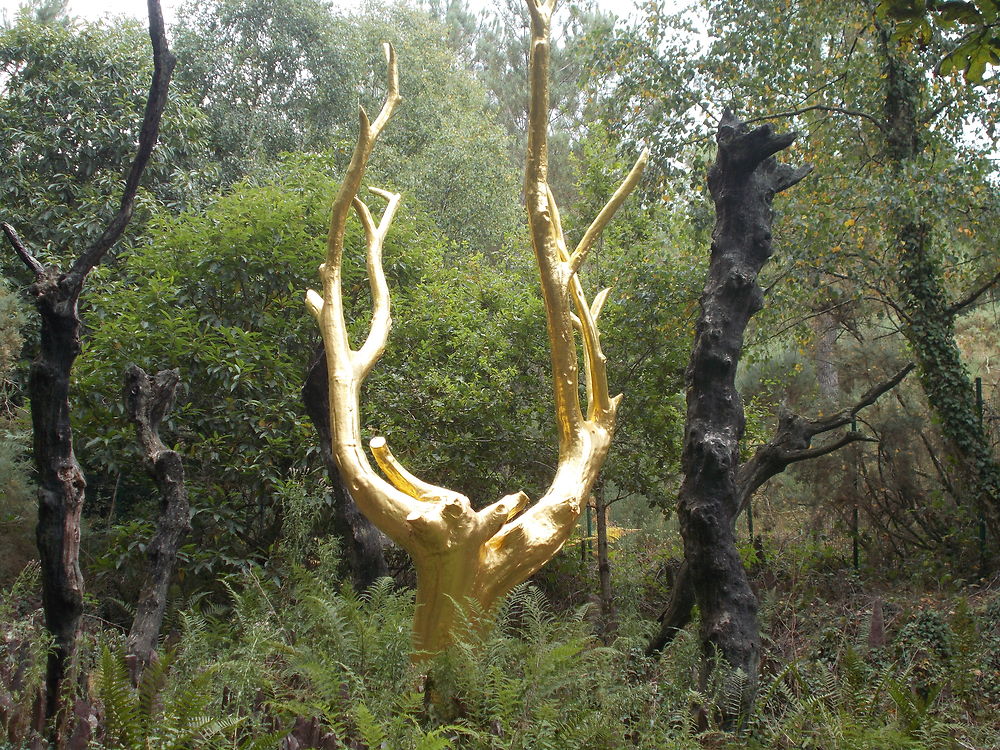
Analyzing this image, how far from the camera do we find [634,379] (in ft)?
21.1

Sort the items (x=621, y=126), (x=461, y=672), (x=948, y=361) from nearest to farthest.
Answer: (x=461, y=672) < (x=948, y=361) < (x=621, y=126)

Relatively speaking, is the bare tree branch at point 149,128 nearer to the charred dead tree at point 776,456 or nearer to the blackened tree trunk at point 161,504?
the blackened tree trunk at point 161,504

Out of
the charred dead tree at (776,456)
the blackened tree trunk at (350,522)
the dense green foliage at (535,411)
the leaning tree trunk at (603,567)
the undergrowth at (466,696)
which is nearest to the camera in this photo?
the undergrowth at (466,696)

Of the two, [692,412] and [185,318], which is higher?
[185,318]

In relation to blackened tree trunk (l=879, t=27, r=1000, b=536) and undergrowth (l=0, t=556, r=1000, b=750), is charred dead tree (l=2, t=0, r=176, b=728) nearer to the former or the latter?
undergrowth (l=0, t=556, r=1000, b=750)

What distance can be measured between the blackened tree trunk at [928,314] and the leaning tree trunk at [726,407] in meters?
3.21

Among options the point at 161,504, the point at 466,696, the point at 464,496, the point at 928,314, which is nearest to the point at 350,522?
the point at 161,504

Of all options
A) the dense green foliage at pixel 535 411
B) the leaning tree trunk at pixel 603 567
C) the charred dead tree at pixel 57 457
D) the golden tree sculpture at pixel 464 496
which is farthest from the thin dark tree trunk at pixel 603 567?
the charred dead tree at pixel 57 457

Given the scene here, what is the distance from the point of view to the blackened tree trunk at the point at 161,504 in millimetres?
3594

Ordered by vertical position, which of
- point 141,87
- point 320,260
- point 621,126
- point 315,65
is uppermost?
point 315,65

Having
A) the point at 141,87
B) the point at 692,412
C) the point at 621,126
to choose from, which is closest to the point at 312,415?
the point at 692,412

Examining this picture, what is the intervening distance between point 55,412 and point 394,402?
328 cm

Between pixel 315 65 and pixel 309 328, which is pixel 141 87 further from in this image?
pixel 309 328

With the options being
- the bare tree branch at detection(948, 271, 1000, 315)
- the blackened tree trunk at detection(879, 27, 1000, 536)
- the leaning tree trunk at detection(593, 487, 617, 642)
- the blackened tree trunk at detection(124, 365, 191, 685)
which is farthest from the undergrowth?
the bare tree branch at detection(948, 271, 1000, 315)
